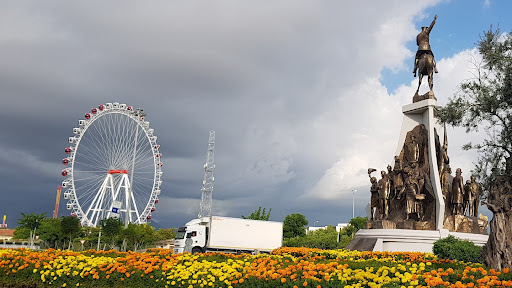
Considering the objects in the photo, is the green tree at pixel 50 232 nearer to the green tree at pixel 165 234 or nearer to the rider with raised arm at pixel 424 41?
the green tree at pixel 165 234

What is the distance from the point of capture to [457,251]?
15930 mm

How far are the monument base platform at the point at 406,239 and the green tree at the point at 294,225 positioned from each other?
3742 cm

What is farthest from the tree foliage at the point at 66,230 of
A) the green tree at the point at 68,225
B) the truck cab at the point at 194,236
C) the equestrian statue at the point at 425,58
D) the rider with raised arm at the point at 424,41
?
the rider with raised arm at the point at 424,41

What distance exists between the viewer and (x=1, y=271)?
10.9 metres

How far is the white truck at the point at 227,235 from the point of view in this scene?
104 feet

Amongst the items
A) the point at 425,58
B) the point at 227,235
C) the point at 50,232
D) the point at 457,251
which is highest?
the point at 425,58

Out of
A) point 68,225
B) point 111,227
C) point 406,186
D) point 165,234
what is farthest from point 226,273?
point 165,234

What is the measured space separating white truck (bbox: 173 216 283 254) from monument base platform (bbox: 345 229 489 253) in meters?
12.2

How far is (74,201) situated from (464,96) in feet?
135

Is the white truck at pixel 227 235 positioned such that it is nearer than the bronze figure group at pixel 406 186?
No

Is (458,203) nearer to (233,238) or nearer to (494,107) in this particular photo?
(494,107)

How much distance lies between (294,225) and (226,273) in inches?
2097

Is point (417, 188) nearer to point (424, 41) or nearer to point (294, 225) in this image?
point (424, 41)

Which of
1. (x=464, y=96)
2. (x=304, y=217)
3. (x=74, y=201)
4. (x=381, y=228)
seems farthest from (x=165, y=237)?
(x=464, y=96)
